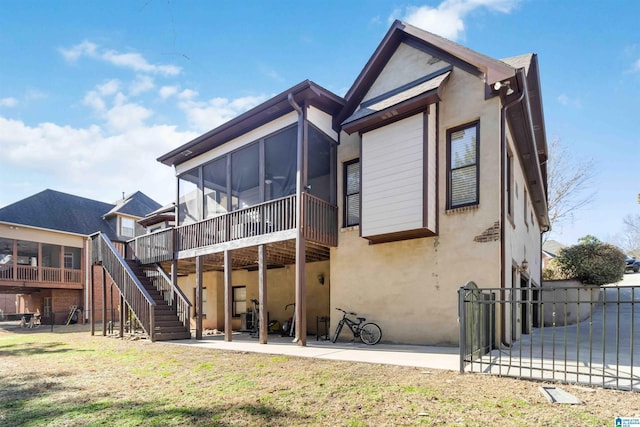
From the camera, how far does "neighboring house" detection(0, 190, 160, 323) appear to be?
851 inches

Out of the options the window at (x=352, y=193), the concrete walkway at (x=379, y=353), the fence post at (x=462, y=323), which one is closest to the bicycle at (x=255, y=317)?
the concrete walkway at (x=379, y=353)

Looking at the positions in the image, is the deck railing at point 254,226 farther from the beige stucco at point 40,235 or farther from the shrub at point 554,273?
the beige stucco at point 40,235

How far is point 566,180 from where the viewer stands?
26.0 m

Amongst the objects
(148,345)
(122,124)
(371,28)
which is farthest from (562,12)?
(122,124)

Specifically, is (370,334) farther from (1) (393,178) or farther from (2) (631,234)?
(2) (631,234)

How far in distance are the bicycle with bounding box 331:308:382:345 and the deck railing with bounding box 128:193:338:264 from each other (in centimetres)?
212

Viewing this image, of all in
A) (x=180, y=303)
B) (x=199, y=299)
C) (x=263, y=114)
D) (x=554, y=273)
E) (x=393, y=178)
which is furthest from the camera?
(x=554, y=273)

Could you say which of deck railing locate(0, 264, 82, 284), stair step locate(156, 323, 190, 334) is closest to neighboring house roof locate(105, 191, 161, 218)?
deck railing locate(0, 264, 82, 284)

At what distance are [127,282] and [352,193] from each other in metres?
8.04

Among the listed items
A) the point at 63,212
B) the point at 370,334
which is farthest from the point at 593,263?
the point at 63,212

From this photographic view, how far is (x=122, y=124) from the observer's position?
1516cm

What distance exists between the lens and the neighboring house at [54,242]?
70.9 feet

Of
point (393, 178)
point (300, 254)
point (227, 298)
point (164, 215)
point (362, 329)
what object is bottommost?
point (362, 329)

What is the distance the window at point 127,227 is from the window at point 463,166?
2569 centimetres
